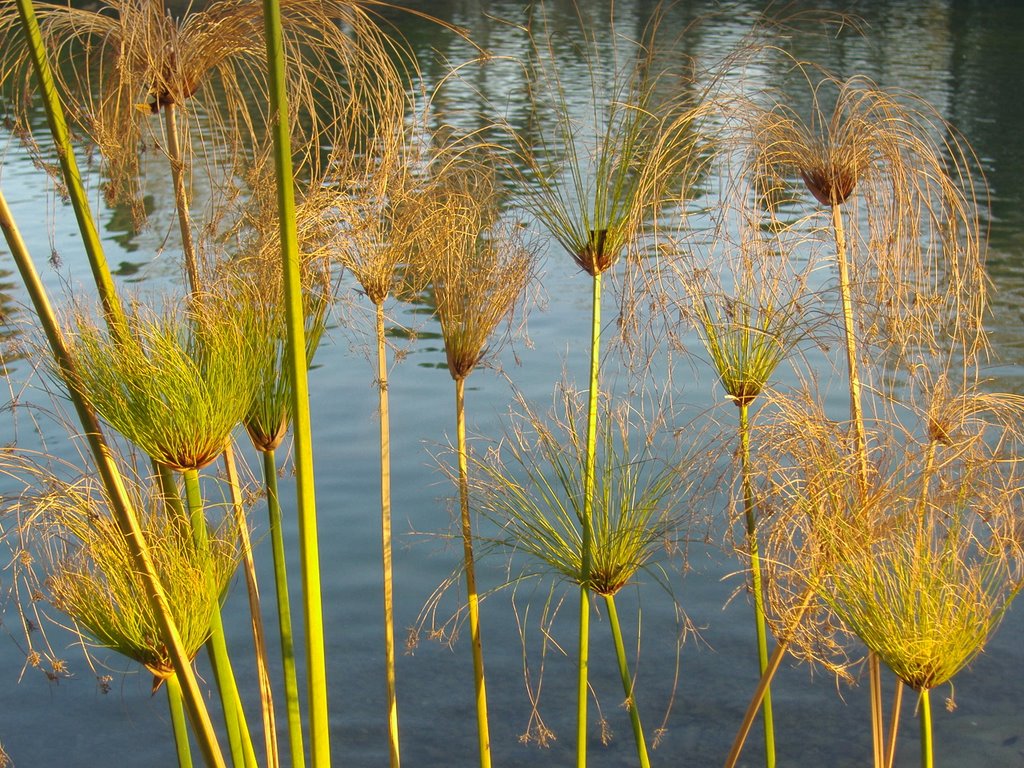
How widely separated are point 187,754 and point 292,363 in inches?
36.8

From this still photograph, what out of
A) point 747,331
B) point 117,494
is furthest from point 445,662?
point 117,494

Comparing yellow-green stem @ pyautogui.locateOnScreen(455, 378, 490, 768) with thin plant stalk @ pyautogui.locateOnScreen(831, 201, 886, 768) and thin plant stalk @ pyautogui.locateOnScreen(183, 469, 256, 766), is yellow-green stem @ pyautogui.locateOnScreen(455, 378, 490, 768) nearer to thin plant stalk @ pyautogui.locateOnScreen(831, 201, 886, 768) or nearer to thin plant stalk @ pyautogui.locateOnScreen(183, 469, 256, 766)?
thin plant stalk @ pyautogui.locateOnScreen(183, 469, 256, 766)

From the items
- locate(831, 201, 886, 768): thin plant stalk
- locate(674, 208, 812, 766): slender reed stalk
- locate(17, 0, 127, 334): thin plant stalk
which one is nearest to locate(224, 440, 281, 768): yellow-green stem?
locate(17, 0, 127, 334): thin plant stalk

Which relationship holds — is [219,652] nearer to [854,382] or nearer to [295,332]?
[295,332]

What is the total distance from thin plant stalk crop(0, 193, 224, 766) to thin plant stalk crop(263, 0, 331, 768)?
18cm

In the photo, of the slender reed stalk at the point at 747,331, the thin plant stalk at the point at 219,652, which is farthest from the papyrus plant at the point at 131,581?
the slender reed stalk at the point at 747,331

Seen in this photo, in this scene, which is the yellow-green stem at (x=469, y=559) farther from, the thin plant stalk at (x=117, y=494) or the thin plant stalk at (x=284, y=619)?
the thin plant stalk at (x=117, y=494)

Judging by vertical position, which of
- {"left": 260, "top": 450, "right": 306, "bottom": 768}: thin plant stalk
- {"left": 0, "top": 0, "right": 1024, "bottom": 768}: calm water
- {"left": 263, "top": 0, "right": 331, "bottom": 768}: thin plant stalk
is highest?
{"left": 263, "top": 0, "right": 331, "bottom": 768}: thin plant stalk

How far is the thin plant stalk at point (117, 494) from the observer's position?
1.54 m

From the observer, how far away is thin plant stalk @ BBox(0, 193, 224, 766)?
154cm

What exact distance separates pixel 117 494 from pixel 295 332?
0.36 metres

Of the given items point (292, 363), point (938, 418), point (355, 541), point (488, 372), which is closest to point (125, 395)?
point (292, 363)

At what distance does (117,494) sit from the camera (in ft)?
5.23

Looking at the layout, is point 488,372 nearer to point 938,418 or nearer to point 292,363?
point 938,418
